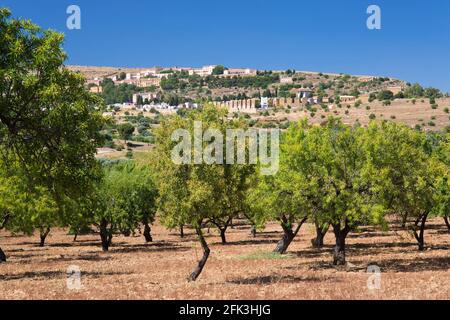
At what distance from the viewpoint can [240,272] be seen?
35.4 m

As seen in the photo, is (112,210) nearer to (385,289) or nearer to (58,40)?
(58,40)

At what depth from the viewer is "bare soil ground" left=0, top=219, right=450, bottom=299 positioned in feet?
Result: 82.1

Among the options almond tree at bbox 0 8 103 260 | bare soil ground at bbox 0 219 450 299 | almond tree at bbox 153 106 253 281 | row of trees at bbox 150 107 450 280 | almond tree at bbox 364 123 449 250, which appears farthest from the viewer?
almond tree at bbox 364 123 449 250

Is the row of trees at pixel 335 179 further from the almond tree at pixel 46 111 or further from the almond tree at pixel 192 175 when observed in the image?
the almond tree at pixel 46 111

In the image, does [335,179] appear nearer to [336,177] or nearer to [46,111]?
[336,177]

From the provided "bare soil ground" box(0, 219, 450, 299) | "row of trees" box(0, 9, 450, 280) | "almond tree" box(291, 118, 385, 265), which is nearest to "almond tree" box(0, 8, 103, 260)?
"row of trees" box(0, 9, 450, 280)

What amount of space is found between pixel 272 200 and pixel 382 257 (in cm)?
1052

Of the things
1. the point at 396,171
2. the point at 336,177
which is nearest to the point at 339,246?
the point at 336,177

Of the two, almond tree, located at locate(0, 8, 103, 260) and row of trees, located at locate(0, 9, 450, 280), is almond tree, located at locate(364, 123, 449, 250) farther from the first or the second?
almond tree, located at locate(0, 8, 103, 260)

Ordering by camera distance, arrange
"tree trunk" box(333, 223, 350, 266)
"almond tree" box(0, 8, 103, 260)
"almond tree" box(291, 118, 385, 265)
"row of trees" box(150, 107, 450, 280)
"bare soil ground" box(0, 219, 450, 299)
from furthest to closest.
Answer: "tree trunk" box(333, 223, 350, 266)
"almond tree" box(291, 118, 385, 265)
"row of trees" box(150, 107, 450, 280)
"almond tree" box(0, 8, 103, 260)
"bare soil ground" box(0, 219, 450, 299)

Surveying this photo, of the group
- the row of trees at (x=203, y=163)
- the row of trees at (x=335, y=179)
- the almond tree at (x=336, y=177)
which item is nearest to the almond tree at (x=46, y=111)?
the row of trees at (x=203, y=163)

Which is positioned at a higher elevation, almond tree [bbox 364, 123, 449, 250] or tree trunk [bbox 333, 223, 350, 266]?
almond tree [bbox 364, 123, 449, 250]

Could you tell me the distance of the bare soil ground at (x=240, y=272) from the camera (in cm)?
2502

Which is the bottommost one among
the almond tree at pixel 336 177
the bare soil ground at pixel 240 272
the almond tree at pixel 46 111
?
the bare soil ground at pixel 240 272
